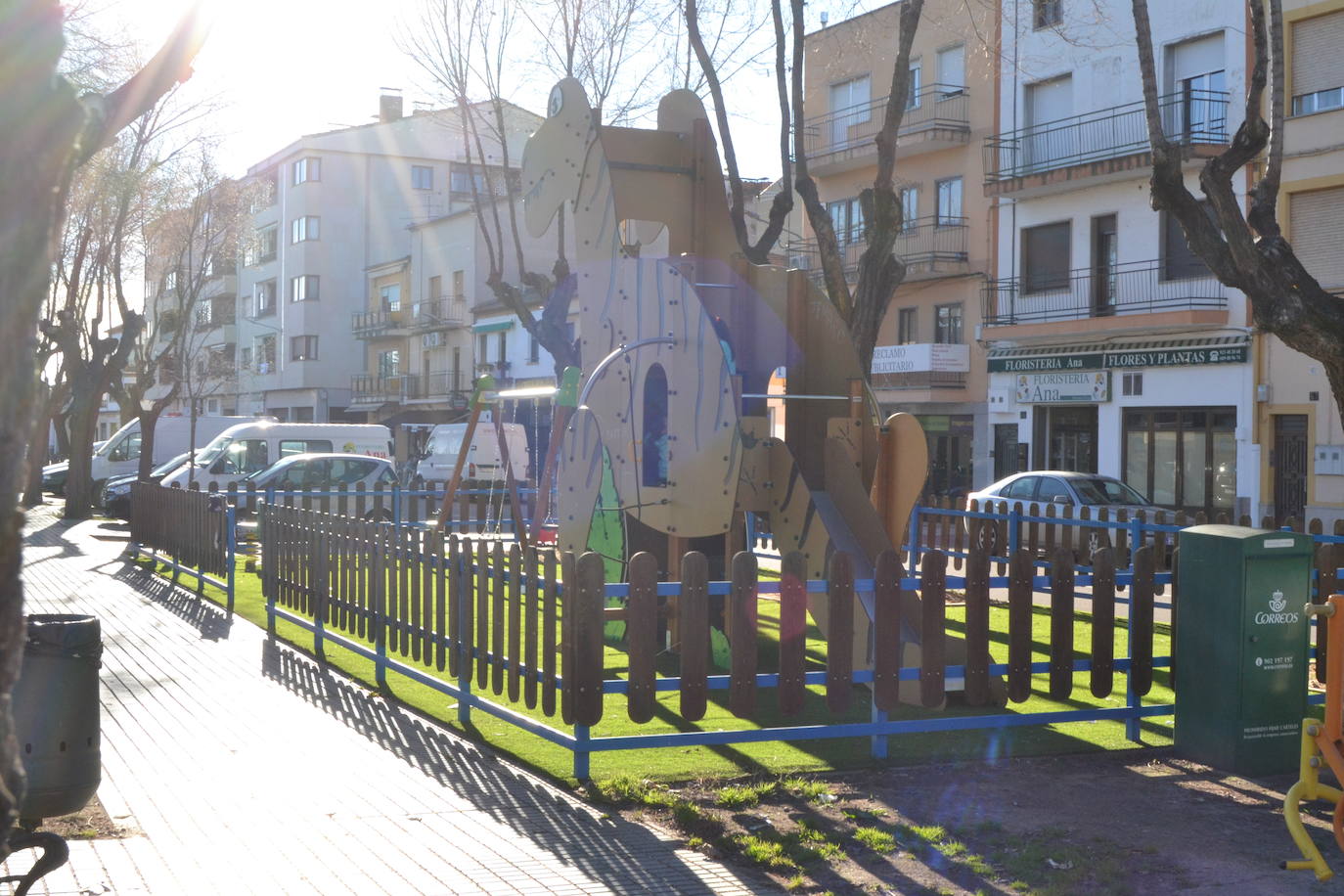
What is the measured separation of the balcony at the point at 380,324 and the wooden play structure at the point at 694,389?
49326 mm

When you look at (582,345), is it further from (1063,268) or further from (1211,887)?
(1063,268)

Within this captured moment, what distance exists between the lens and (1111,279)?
31.9 meters

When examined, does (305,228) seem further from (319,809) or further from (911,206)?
(319,809)

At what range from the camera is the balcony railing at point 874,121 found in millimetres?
36469

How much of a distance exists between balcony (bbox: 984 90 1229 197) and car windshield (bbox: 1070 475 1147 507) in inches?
380

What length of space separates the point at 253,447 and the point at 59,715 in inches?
971

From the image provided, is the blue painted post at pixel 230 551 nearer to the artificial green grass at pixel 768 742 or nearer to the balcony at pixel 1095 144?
the artificial green grass at pixel 768 742

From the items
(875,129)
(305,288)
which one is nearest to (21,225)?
(875,129)

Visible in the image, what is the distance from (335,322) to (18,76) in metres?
65.2

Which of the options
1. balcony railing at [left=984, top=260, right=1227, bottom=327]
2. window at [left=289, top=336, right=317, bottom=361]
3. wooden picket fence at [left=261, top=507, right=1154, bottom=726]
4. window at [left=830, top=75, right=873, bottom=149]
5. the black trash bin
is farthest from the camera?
window at [left=289, top=336, right=317, bottom=361]

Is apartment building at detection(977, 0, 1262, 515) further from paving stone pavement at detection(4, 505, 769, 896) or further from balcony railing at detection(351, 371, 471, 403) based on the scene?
balcony railing at detection(351, 371, 471, 403)

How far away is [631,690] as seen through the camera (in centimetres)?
711

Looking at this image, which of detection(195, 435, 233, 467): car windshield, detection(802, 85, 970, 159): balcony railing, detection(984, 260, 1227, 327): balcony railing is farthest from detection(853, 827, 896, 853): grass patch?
detection(802, 85, 970, 159): balcony railing

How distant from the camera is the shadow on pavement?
5.69m
